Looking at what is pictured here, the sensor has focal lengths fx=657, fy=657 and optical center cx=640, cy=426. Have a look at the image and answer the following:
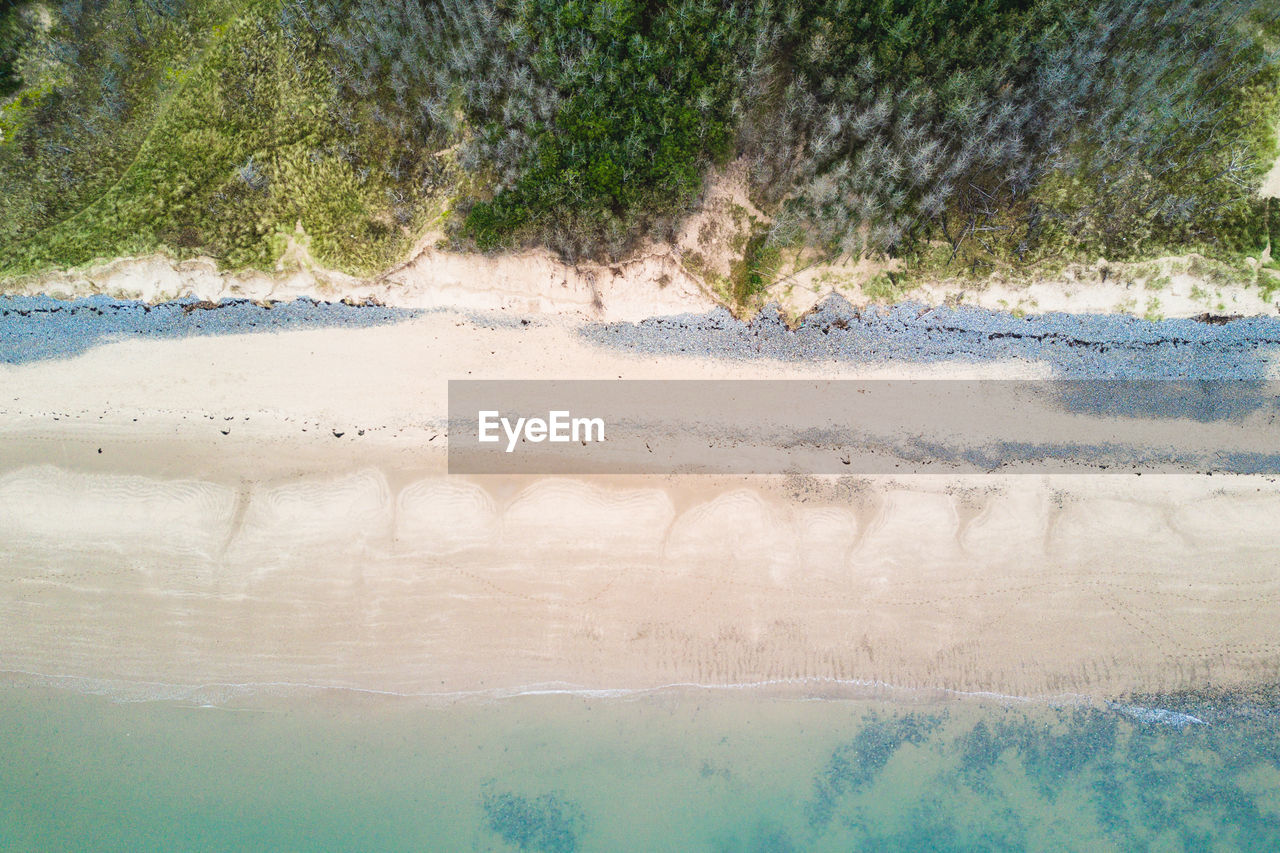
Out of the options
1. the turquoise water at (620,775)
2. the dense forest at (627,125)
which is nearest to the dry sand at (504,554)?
the turquoise water at (620,775)

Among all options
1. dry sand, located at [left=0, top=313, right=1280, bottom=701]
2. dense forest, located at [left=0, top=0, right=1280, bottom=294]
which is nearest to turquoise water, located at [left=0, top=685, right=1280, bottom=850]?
dry sand, located at [left=0, top=313, right=1280, bottom=701]

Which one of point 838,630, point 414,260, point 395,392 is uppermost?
point 414,260

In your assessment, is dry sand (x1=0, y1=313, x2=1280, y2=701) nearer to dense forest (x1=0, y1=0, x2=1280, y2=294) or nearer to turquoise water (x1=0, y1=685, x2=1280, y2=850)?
turquoise water (x1=0, y1=685, x2=1280, y2=850)

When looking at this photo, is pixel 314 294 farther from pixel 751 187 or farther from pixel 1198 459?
pixel 1198 459

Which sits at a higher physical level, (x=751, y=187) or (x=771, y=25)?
(x=771, y=25)

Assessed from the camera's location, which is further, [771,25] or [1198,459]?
[1198,459]

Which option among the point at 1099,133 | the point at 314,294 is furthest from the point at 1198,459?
the point at 314,294

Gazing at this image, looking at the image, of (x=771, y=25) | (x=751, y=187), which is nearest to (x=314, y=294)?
(x=751, y=187)
